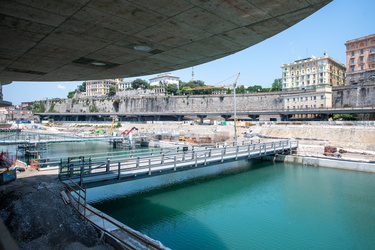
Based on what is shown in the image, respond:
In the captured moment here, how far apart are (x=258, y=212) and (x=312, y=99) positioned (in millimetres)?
56028

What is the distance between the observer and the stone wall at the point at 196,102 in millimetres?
58562

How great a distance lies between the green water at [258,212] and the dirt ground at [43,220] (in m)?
4.23

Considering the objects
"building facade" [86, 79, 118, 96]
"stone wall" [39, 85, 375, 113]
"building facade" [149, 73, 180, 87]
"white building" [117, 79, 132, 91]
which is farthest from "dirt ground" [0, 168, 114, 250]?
"white building" [117, 79, 132, 91]

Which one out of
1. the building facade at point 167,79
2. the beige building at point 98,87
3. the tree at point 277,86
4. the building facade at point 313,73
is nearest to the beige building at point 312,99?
the building facade at point 313,73

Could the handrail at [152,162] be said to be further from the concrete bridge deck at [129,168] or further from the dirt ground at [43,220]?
the dirt ground at [43,220]

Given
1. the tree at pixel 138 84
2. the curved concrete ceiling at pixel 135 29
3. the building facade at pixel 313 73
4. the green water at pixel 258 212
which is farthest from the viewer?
the tree at pixel 138 84

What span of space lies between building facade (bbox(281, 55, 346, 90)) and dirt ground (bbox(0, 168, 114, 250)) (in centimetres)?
9051

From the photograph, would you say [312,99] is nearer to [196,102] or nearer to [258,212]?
[196,102]

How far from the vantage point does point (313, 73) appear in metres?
88.1

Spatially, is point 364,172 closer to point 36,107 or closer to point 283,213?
point 283,213

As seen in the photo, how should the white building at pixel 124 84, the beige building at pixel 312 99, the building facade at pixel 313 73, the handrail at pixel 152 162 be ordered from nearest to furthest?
the handrail at pixel 152 162
the beige building at pixel 312 99
the building facade at pixel 313 73
the white building at pixel 124 84

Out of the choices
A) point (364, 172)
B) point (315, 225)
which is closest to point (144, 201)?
point (315, 225)

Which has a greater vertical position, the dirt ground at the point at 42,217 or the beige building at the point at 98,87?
the beige building at the point at 98,87

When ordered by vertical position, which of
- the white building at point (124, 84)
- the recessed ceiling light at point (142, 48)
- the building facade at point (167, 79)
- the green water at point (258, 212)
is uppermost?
the building facade at point (167, 79)
